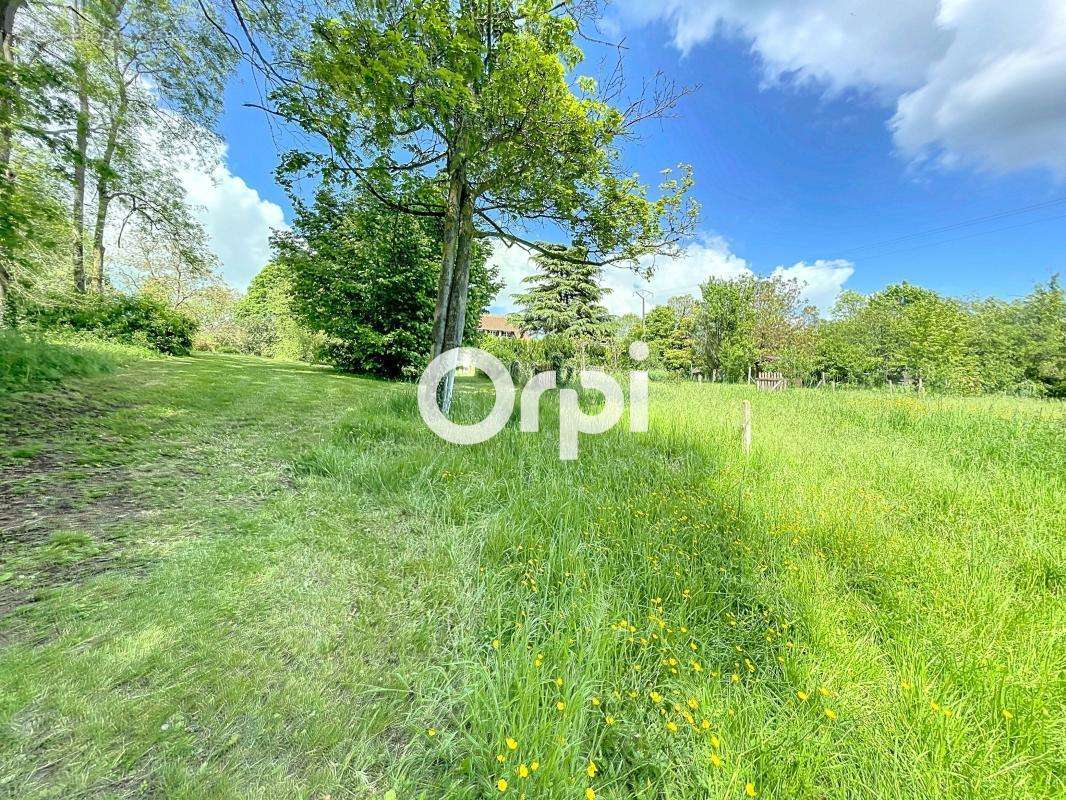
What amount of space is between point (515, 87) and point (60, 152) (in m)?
6.01

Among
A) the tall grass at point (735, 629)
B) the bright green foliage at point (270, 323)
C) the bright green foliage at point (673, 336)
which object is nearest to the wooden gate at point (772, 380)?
the bright green foliage at point (673, 336)

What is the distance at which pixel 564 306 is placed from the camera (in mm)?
22766

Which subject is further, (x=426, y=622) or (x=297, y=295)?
(x=297, y=295)

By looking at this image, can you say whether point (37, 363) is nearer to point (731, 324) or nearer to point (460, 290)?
point (460, 290)

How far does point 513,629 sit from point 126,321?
695 inches

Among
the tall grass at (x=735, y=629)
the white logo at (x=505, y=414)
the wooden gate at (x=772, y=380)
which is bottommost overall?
the tall grass at (x=735, y=629)

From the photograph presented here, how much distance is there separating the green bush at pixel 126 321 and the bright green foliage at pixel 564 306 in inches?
628

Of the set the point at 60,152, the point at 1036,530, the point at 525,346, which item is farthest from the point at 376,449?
the point at 525,346

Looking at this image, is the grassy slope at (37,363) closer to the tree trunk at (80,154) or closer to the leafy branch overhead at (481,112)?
the tree trunk at (80,154)

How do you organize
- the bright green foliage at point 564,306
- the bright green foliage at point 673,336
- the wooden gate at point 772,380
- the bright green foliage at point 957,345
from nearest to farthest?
1. the bright green foliage at point 957,345
2. the wooden gate at point 772,380
3. the bright green foliage at point 564,306
4. the bright green foliage at point 673,336

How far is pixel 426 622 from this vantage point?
1.99 m

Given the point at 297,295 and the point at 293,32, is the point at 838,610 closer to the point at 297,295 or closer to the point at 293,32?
the point at 293,32

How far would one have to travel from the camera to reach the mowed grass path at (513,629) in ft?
4.34

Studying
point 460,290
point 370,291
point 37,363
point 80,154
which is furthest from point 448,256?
point 370,291
